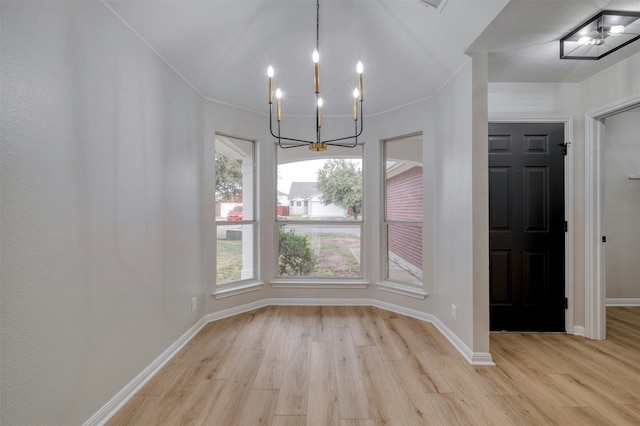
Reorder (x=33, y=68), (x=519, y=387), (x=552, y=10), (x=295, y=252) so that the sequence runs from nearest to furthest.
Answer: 1. (x=33, y=68)
2. (x=552, y=10)
3. (x=519, y=387)
4. (x=295, y=252)

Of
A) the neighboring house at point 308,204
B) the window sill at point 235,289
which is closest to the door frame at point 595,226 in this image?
the neighboring house at point 308,204

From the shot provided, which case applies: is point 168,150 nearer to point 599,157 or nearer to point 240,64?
point 240,64

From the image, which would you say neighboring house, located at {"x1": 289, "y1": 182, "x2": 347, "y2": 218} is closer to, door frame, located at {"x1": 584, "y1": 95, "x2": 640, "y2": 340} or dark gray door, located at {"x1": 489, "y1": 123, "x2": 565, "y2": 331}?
dark gray door, located at {"x1": 489, "y1": 123, "x2": 565, "y2": 331}

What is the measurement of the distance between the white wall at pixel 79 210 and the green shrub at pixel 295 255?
5.62 ft

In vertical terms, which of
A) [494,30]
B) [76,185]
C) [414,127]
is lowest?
[76,185]

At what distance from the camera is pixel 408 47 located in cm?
273

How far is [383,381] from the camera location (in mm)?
2176

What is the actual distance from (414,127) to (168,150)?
2.74 metres

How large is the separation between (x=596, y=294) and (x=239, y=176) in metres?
4.11

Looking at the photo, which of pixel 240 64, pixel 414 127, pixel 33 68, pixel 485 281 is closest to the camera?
pixel 33 68

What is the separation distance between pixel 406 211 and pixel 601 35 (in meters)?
2.27

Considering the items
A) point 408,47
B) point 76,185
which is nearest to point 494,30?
point 408,47

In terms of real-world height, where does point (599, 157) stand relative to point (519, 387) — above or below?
above

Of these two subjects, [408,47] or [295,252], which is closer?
[408,47]
